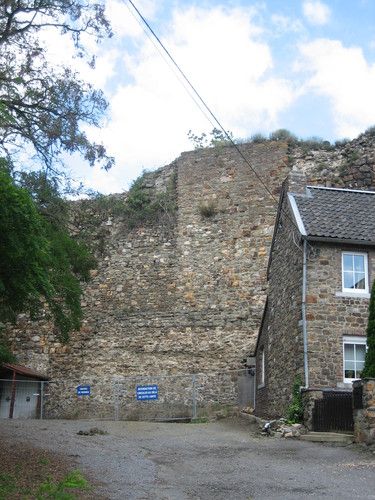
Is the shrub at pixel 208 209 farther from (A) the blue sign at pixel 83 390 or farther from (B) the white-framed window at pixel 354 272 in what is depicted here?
(B) the white-framed window at pixel 354 272

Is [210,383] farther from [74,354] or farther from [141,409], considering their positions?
[74,354]

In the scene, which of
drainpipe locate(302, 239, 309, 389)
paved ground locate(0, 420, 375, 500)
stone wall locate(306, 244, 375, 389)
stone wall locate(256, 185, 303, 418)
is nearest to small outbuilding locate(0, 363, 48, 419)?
paved ground locate(0, 420, 375, 500)

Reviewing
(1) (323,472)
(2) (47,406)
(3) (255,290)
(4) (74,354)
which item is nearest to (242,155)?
(3) (255,290)

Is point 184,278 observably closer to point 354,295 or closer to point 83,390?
point 83,390

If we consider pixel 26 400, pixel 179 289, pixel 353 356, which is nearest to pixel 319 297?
pixel 353 356

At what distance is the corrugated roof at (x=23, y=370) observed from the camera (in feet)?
82.8

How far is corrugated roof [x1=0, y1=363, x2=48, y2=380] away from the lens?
25.2 meters

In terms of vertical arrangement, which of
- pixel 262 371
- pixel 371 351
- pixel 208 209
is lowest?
pixel 262 371

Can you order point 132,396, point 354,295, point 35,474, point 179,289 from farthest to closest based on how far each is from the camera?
1. point 179,289
2. point 132,396
3. point 354,295
4. point 35,474

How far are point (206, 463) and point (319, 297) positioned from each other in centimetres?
665

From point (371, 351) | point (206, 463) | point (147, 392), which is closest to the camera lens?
point (206, 463)

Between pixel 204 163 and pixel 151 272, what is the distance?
204 inches

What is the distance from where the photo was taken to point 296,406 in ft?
55.2

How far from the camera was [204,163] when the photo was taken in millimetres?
28672
